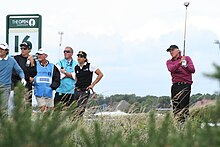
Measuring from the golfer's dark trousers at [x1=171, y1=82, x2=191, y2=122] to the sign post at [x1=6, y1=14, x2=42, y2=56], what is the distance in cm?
271

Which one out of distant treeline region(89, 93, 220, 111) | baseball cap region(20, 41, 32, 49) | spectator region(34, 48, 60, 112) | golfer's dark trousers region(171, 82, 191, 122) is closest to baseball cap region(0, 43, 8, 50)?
baseball cap region(20, 41, 32, 49)

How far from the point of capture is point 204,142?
99.3 inches

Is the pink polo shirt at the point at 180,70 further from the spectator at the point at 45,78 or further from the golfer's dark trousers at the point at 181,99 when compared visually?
the spectator at the point at 45,78

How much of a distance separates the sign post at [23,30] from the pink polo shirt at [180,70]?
2.52 metres

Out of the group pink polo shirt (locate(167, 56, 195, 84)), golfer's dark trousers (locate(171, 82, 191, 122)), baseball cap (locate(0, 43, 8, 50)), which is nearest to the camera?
golfer's dark trousers (locate(171, 82, 191, 122))

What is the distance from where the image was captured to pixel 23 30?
40.4 feet

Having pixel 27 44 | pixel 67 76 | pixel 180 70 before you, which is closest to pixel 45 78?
pixel 67 76

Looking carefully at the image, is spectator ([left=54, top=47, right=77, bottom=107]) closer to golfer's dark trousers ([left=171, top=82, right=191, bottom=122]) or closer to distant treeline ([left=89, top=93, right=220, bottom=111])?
distant treeline ([left=89, top=93, right=220, bottom=111])

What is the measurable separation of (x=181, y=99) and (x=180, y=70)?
0.81 m

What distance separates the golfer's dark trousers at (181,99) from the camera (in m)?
10.2

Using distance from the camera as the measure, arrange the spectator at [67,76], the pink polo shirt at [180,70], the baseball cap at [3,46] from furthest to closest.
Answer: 1. the spectator at [67,76]
2. the pink polo shirt at [180,70]
3. the baseball cap at [3,46]

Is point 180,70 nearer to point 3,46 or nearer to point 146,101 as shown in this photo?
point 146,101

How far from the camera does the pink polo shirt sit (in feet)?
39.8

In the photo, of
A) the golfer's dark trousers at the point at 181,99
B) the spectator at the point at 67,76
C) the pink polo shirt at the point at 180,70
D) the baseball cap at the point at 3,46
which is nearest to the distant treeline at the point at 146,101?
the golfer's dark trousers at the point at 181,99
